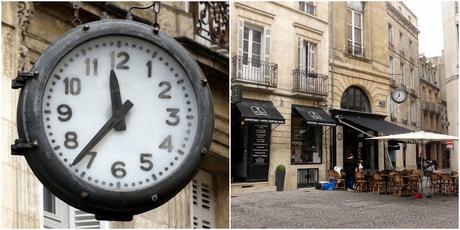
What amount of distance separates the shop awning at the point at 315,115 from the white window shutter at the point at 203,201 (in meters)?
0.90

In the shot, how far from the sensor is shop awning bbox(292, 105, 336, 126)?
11.5 feet

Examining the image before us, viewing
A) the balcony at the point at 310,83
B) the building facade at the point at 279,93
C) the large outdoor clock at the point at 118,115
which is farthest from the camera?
the balcony at the point at 310,83

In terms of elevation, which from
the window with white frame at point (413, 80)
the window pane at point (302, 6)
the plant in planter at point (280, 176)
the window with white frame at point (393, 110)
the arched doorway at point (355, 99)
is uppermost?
the window pane at point (302, 6)

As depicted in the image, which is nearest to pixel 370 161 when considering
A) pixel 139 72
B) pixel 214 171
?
pixel 214 171

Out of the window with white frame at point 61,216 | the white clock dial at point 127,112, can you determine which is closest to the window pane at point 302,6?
the window with white frame at point 61,216

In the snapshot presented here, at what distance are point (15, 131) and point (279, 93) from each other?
65.8 inches

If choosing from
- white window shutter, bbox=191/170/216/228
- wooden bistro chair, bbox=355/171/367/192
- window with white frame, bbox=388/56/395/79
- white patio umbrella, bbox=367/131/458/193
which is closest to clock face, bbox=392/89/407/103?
window with white frame, bbox=388/56/395/79

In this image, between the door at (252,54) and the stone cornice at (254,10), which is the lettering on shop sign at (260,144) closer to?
the door at (252,54)

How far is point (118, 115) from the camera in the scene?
1156 millimetres

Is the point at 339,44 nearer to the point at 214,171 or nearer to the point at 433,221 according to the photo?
the point at 214,171

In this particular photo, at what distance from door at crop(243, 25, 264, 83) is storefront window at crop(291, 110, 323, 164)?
0.36m

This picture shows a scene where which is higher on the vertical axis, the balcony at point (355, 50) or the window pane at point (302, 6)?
the window pane at point (302, 6)

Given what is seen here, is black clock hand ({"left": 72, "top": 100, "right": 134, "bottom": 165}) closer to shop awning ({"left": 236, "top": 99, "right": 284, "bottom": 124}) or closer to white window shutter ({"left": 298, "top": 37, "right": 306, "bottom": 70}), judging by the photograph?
shop awning ({"left": 236, "top": 99, "right": 284, "bottom": 124})

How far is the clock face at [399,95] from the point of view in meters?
3.72
